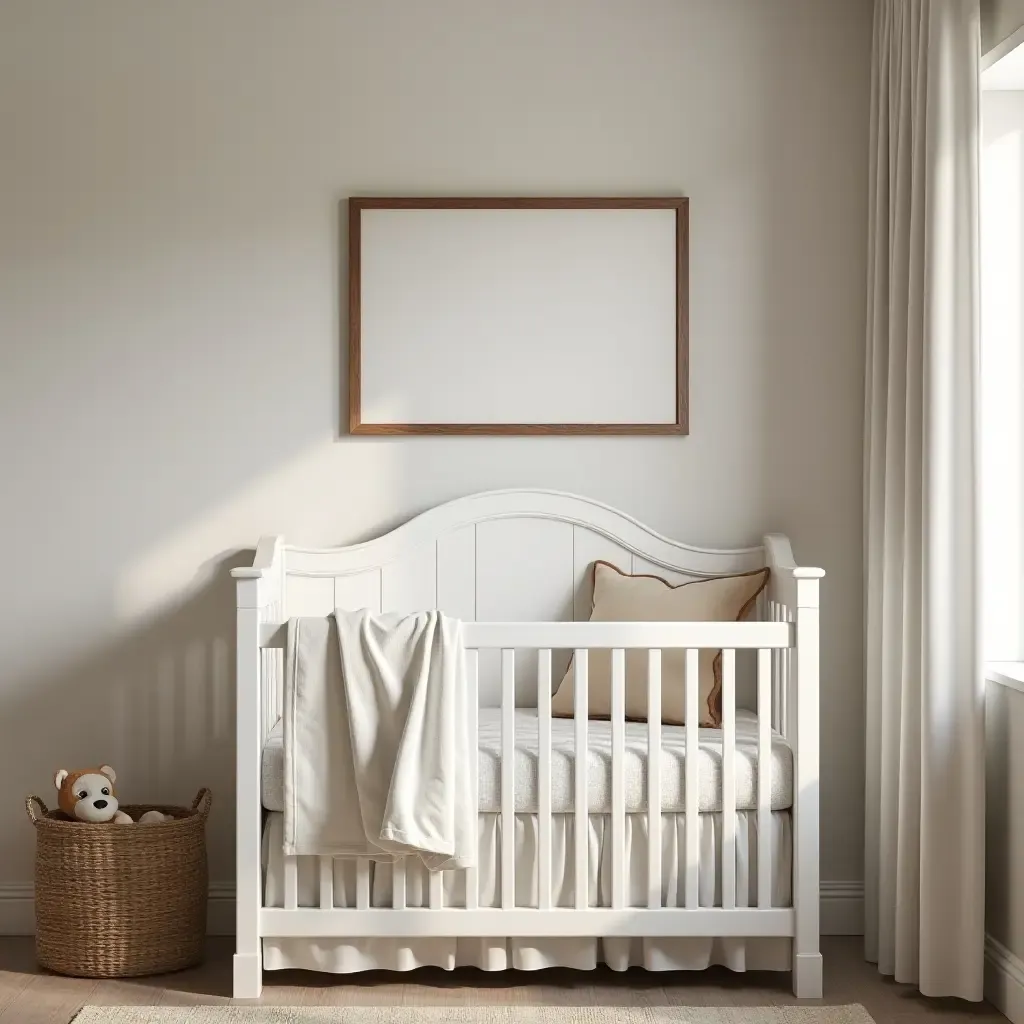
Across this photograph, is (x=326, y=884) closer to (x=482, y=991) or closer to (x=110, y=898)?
(x=482, y=991)

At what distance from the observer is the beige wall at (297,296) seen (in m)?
3.01

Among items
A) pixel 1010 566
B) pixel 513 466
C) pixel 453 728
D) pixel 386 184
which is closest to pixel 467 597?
pixel 513 466

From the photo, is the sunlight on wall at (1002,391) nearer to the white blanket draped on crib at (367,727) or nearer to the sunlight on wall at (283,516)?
the white blanket draped on crib at (367,727)

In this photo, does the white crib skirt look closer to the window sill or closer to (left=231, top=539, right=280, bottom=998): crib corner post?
(left=231, top=539, right=280, bottom=998): crib corner post

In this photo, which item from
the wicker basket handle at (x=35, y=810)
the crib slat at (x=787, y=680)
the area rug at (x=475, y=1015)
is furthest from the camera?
the wicker basket handle at (x=35, y=810)

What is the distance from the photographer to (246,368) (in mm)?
3021

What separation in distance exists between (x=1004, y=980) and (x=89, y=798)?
1.92 meters

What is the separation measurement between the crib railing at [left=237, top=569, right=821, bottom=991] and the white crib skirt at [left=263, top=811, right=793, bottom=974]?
0.02 m

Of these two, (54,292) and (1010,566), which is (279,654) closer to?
(54,292)

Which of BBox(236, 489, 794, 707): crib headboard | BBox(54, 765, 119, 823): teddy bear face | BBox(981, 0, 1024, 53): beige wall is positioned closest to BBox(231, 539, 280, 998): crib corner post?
BBox(54, 765, 119, 823): teddy bear face

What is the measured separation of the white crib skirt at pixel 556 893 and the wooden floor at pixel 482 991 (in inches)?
2.0

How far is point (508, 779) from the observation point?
2.45m

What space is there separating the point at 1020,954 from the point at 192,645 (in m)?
1.95

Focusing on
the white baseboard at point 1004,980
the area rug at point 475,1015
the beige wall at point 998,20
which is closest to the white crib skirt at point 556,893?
the area rug at point 475,1015
